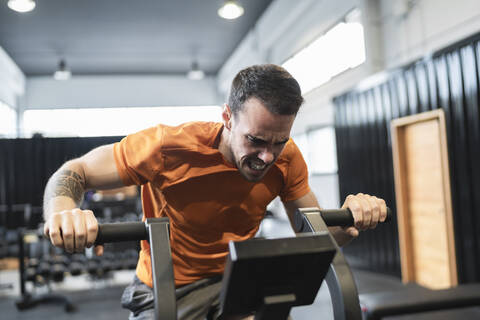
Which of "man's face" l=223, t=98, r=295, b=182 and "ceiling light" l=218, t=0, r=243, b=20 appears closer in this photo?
"man's face" l=223, t=98, r=295, b=182

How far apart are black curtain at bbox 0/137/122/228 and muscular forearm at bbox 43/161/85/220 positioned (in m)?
7.26

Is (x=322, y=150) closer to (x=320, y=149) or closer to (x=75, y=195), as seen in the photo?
(x=320, y=149)

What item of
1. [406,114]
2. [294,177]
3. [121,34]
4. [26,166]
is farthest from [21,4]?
[294,177]

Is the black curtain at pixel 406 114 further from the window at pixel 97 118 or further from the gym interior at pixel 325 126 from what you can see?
the window at pixel 97 118

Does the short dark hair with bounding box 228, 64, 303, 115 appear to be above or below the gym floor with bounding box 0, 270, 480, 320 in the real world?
above

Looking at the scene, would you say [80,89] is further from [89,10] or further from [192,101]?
[89,10]

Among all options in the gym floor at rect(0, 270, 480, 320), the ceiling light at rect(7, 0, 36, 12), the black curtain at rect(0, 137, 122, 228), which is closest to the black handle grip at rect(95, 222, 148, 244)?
the gym floor at rect(0, 270, 480, 320)

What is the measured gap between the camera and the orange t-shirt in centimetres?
114

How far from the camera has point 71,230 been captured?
792 mm

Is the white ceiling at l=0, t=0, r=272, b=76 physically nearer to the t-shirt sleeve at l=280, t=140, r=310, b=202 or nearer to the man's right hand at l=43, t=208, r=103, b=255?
the t-shirt sleeve at l=280, t=140, r=310, b=202

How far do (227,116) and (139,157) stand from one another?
10.6 inches

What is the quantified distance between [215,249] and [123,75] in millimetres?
9955

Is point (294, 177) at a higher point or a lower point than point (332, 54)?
lower

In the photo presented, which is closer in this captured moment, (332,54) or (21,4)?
(21,4)
